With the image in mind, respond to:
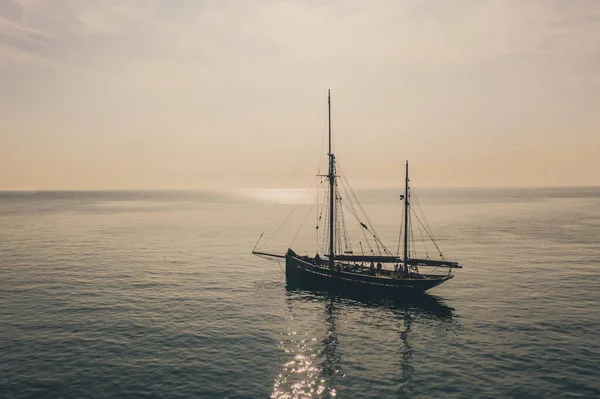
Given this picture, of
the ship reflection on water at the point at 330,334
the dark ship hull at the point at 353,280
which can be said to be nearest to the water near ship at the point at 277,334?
the ship reflection on water at the point at 330,334

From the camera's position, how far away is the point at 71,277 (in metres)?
62.1

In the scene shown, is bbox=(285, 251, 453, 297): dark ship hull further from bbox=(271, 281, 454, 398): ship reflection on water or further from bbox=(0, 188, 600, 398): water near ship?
bbox=(0, 188, 600, 398): water near ship

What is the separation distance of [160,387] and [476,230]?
121 m

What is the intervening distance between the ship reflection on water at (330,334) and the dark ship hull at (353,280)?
1.20 metres

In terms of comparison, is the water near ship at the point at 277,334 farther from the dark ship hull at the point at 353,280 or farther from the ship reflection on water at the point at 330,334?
the dark ship hull at the point at 353,280

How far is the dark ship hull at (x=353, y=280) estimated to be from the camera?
170 feet

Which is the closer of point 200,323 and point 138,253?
point 200,323

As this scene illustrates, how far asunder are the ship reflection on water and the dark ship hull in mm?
1199

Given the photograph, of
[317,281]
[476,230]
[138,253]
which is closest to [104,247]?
[138,253]

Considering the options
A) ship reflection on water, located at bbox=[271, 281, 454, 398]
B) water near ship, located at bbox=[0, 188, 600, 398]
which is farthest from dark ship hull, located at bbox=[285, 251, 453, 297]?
water near ship, located at bbox=[0, 188, 600, 398]

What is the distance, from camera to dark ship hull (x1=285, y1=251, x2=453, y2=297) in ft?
170

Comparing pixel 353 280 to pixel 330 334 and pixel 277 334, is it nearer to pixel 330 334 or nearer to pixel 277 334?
pixel 330 334

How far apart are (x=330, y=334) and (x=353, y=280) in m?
16.3

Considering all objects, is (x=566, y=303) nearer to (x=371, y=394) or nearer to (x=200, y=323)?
(x=371, y=394)
